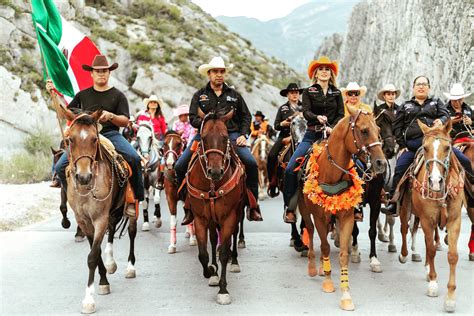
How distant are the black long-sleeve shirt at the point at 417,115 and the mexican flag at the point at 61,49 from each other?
527 cm

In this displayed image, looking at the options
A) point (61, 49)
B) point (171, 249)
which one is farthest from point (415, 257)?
point (61, 49)

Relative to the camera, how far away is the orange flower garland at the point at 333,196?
647 cm

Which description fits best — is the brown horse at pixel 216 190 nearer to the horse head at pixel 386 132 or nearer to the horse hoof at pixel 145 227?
the horse head at pixel 386 132

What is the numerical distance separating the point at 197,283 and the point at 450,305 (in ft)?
11.0

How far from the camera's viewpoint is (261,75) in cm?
4581

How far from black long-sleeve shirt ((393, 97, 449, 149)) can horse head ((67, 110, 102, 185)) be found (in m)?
4.67

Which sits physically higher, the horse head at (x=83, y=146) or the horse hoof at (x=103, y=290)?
the horse head at (x=83, y=146)

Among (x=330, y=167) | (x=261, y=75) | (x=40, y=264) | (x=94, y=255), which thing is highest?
(x=261, y=75)

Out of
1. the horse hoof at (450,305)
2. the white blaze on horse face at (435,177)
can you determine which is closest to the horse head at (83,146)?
the white blaze on horse face at (435,177)

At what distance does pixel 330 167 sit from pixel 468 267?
10.5 ft

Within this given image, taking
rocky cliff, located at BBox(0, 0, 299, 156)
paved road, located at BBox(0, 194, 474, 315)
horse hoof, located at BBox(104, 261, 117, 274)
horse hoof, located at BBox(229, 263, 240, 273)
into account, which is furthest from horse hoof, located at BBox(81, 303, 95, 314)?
rocky cliff, located at BBox(0, 0, 299, 156)

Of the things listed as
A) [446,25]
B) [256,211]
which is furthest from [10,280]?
[446,25]

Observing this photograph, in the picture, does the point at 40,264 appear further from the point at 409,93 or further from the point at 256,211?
the point at 409,93

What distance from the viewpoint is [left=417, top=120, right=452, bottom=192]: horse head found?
6012 mm
